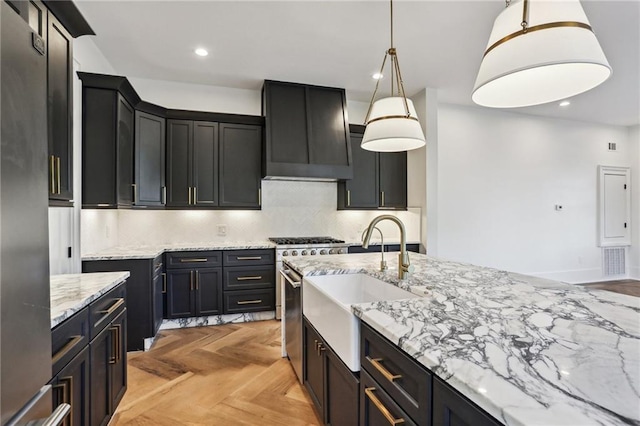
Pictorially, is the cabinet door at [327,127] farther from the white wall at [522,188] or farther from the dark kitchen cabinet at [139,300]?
the dark kitchen cabinet at [139,300]

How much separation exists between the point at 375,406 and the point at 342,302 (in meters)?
0.69

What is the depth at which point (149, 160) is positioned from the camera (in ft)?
11.5

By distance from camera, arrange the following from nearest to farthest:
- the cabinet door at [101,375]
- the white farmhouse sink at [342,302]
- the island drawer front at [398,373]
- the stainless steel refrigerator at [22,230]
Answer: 1. the stainless steel refrigerator at [22,230]
2. the island drawer front at [398,373]
3. the white farmhouse sink at [342,302]
4. the cabinet door at [101,375]

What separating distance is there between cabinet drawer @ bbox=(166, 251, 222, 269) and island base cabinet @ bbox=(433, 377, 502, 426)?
10.4 ft

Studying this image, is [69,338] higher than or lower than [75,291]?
lower

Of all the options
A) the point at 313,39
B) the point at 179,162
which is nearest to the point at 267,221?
the point at 179,162

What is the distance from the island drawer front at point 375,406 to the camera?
1.00 meters

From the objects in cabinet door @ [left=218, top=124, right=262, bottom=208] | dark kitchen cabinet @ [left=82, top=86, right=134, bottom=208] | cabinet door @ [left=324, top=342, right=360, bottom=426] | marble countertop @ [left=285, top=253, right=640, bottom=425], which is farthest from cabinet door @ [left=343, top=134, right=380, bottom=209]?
cabinet door @ [left=324, top=342, right=360, bottom=426]

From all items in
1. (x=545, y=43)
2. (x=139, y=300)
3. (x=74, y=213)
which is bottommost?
(x=139, y=300)

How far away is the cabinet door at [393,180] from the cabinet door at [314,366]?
9.40 feet

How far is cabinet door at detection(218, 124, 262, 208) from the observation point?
3.98m

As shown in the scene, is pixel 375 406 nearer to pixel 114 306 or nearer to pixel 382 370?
pixel 382 370

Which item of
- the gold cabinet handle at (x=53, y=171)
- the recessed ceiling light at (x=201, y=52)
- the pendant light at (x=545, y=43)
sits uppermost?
the recessed ceiling light at (x=201, y=52)

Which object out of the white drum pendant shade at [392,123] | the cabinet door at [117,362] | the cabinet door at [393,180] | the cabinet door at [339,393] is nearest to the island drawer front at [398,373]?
the cabinet door at [339,393]
